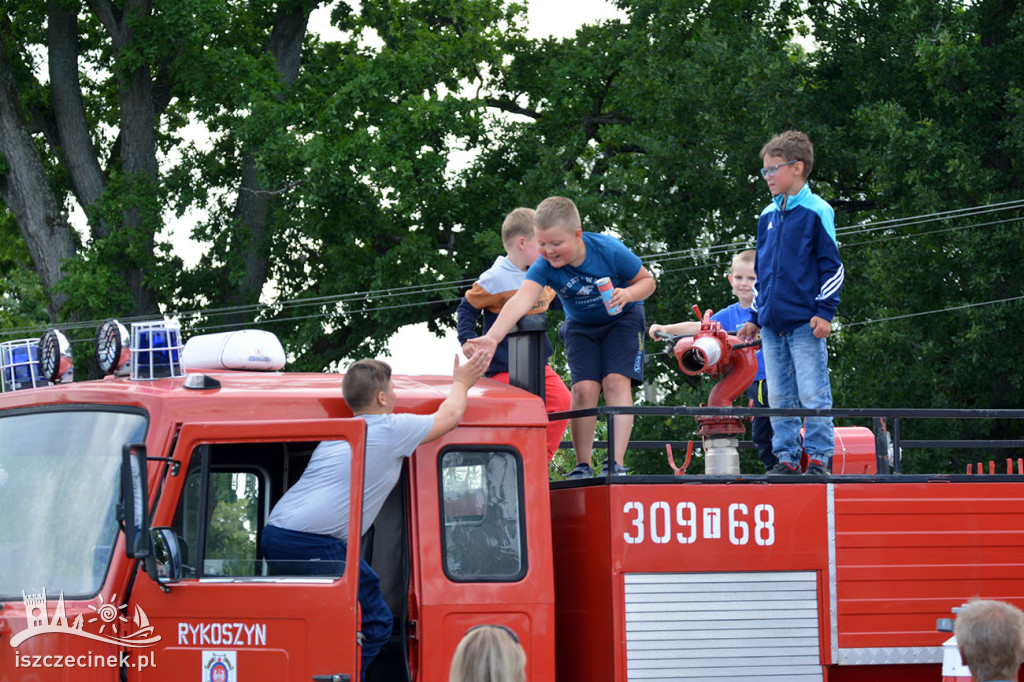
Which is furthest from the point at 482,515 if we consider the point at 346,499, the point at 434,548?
the point at 346,499

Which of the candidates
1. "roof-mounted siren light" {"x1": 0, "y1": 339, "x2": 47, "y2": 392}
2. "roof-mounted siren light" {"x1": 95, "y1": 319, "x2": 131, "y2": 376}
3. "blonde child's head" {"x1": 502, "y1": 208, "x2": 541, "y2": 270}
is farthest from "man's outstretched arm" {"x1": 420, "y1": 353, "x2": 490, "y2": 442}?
"blonde child's head" {"x1": 502, "y1": 208, "x2": 541, "y2": 270}

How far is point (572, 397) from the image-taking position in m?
6.63

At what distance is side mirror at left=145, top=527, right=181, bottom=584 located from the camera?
4562mm

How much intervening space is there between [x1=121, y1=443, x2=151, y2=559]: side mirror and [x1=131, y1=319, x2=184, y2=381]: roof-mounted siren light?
834 millimetres

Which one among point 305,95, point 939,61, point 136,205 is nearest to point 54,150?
point 136,205

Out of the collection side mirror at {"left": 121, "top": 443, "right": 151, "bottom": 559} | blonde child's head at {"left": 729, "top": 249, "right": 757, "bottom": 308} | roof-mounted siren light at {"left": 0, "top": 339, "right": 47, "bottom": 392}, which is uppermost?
blonde child's head at {"left": 729, "top": 249, "right": 757, "bottom": 308}

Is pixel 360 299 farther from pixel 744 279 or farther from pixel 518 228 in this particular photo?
pixel 518 228

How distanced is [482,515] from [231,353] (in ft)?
4.73

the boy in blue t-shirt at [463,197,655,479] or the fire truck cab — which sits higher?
the boy in blue t-shirt at [463,197,655,479]

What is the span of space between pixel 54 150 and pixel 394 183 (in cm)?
721

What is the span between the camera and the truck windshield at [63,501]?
4.75 meters

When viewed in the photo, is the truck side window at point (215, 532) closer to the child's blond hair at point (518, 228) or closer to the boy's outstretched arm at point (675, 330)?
the child's blond hair at point (518, 228)

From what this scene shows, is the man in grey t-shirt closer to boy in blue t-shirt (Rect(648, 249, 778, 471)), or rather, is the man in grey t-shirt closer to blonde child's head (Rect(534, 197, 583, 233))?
blonde child's head (Rect(534, 197, 583, 233))

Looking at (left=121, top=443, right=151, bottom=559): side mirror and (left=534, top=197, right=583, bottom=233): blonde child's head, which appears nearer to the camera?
(left=121, top=443, right=151, bottom=559): side mirror
